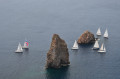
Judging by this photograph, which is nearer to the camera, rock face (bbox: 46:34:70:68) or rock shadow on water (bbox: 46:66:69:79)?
rock shadow on water (bbox: 46:66:69:79)

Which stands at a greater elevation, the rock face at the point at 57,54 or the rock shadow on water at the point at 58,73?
the rock face at the point at 57,54

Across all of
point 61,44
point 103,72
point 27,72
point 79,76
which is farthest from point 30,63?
point 103,72

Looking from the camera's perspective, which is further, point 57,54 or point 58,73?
point 57,54

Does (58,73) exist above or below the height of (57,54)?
below

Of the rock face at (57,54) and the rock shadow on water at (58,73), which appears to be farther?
the rock face at (57,54)

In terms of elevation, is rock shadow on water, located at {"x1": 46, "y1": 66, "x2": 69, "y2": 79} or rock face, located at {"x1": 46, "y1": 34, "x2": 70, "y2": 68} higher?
rock face, located at {"x1": 46, "y1": 34, "x2": 70, "y2": 68}
